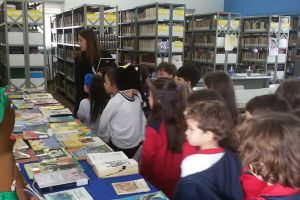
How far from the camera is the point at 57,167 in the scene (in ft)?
6.01

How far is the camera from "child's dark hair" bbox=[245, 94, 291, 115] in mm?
1963

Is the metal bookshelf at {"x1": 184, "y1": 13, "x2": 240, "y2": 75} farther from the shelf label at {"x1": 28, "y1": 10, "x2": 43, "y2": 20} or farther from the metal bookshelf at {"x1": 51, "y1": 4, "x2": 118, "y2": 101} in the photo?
the shelf label at {"x1": 28, "y1": 10, "x2": 43, "y2": 20}

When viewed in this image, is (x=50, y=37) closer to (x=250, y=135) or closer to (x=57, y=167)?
(x=57, y=167)

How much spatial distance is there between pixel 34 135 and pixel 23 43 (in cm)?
434

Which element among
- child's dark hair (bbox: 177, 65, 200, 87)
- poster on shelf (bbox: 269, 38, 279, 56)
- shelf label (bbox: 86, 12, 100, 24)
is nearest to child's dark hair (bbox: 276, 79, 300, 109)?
child's dark hair (bbox: 177, 65, 200, 87)

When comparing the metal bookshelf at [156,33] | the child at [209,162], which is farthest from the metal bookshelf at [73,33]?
the child at [209,162]

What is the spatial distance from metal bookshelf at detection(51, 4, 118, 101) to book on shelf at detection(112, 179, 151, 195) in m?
4.67

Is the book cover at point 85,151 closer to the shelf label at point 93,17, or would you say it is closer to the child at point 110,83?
the child at point 110,83

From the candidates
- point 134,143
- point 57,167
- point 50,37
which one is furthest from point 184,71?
point 50,37

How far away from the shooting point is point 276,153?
1.13 m

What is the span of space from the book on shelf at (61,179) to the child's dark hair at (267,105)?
1.07 metres

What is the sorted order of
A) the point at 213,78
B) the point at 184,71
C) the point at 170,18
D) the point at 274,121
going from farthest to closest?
1. the point at 170,18
2. the point at 184,71
3. the point at 213,78
4. the point at 274,121

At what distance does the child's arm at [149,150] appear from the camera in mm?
2010

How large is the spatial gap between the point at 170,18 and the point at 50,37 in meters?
5.78
